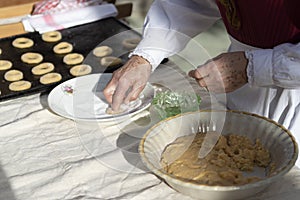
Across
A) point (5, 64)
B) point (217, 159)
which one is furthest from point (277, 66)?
point (5, 64)

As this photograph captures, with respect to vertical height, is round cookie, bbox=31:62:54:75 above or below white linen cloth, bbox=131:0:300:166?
below

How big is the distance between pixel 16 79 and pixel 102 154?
0.57 meters

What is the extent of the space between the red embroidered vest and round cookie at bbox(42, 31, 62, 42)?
0.82 m

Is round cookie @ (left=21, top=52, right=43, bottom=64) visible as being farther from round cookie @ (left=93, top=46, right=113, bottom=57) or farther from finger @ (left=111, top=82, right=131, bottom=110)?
finger @ (left=111, top=82, right=131, bottom=110)

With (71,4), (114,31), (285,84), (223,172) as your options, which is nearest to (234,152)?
(223,172)

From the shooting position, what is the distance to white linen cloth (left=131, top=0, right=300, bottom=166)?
113cm

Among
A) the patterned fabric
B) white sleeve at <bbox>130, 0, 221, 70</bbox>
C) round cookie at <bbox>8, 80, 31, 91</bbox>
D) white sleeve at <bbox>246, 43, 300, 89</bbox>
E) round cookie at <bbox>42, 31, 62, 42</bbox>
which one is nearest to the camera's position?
white sleeve at <bbox>246, 43, 300, 89</bbox>

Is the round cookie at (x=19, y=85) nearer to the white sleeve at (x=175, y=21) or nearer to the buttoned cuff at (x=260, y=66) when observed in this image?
the white sleeve at (x=175, y=21)

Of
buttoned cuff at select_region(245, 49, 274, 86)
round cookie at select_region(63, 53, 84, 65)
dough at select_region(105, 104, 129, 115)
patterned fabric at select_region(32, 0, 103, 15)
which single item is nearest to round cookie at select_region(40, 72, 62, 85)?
round cookie at select_region(63, 53, 84, 65)

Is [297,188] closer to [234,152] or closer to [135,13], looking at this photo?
[234,152]

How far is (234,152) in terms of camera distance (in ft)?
3.53

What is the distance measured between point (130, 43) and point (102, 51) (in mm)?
113

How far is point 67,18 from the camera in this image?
2.03 meters

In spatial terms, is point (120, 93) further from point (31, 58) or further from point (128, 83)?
point (31, 58)
